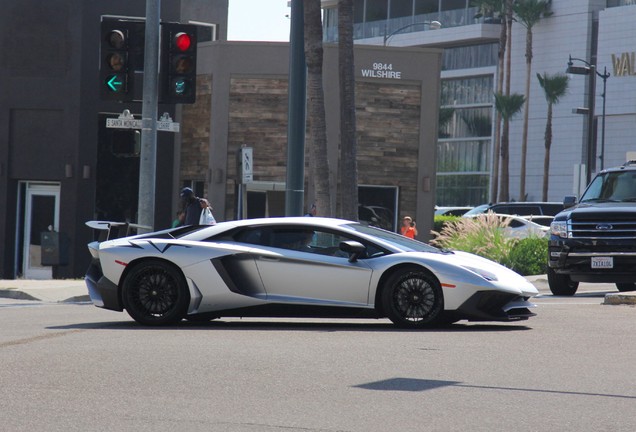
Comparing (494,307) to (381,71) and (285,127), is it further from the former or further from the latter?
(381,71)

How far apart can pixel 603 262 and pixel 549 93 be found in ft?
193

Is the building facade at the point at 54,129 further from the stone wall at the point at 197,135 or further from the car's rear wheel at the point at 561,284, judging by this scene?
the car's rear wheel at the point at 561,284

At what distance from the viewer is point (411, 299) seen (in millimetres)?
14188

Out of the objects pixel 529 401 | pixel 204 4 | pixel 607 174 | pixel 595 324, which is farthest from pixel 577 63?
pixel 529 401

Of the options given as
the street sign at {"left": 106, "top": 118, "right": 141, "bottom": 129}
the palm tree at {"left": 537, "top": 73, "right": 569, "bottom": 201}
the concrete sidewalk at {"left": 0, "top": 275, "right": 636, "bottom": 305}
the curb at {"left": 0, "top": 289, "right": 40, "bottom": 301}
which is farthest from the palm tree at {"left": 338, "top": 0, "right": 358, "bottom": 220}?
the palm tree at {"left": 537, "top": 73, "right": 569, "bottom": 201}

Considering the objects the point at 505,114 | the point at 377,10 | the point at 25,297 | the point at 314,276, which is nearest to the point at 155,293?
the point at 314,276

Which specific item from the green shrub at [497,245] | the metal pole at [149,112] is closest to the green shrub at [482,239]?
the green shrub at [497,245]

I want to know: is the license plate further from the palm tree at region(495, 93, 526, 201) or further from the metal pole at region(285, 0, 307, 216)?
the palm tree at region(495, 93, 526, 201)

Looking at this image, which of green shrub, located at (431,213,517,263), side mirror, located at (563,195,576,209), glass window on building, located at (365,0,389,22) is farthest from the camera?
glass window on building, located at (365,0,389,22)

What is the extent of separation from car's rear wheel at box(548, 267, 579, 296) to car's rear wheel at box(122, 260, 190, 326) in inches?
362

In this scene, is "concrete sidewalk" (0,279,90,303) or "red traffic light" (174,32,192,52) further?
"concrete sidewalk" (0,279,90,303)

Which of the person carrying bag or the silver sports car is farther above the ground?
the person carrying bag

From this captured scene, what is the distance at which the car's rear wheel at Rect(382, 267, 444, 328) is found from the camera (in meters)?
14.1

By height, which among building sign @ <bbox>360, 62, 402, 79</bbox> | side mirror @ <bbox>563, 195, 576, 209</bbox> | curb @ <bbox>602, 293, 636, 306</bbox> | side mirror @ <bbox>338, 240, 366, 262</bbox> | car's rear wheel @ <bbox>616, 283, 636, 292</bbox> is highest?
building sign @ <bbox>360, 62, 402, 79</bbox>
